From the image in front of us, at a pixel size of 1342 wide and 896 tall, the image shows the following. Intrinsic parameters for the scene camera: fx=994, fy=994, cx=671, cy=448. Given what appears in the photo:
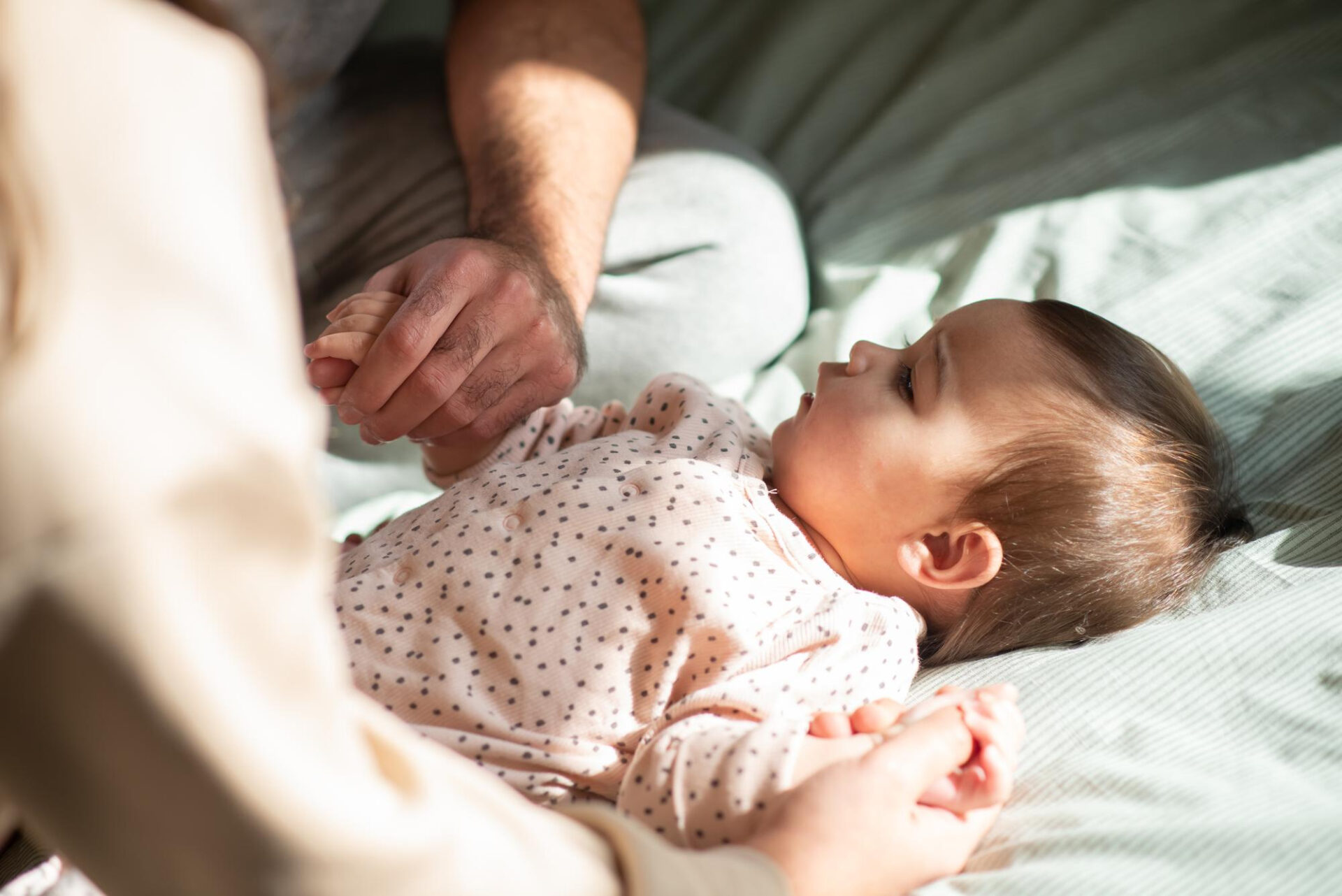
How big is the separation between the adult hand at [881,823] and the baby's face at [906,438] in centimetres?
23

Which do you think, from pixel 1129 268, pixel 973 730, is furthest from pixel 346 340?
pixel 1129 268

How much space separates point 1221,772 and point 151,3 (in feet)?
2.34

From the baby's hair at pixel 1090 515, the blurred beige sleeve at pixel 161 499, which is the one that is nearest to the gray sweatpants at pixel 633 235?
the baby's hair at pixel 1090 515

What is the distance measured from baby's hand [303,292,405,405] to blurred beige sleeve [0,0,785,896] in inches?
18.1

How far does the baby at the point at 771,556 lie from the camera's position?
0.69 meters

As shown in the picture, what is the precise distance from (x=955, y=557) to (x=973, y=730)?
8.7 inches

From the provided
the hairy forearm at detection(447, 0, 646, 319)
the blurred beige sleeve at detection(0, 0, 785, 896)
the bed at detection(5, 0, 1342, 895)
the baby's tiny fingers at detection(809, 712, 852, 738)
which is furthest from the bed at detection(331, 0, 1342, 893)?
the blurred beige sleeve at detection(0, 0, 785, 896)

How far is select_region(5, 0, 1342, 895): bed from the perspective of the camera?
2.06 feet

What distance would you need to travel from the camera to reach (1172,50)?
1.37m

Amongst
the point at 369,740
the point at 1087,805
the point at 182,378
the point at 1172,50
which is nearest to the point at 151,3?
the point at 182,378

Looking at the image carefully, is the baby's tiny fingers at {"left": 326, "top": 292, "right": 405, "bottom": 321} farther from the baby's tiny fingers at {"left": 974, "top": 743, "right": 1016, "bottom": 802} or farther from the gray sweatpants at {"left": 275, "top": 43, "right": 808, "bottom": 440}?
the baby's tiny fingers at {"left": 974, "top": 743, "right": 1016, "bottom": 802}

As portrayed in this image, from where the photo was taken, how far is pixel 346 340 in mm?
790

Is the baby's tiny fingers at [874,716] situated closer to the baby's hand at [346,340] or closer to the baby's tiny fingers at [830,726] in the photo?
the baby's tiny fingers at [830,726]

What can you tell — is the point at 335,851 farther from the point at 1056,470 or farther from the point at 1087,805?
the point at 1056,470
